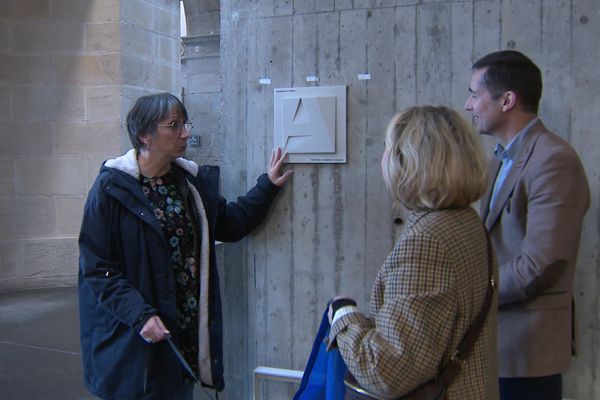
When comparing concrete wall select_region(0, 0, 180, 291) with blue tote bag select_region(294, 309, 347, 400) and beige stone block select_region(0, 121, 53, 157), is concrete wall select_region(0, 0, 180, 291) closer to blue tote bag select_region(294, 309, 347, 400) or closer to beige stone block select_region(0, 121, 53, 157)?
beige stone block select_region(0, 121, 53, 157)

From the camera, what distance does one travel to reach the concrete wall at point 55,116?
7.13m

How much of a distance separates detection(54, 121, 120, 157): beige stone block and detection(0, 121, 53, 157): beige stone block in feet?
0.38

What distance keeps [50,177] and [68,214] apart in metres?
0.50

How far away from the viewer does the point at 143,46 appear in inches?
301

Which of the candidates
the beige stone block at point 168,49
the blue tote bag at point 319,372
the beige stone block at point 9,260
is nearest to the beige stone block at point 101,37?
the beige stone block at point 168,49

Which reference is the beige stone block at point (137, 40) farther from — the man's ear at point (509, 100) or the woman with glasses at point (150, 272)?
the man's ear at point (509, 100)

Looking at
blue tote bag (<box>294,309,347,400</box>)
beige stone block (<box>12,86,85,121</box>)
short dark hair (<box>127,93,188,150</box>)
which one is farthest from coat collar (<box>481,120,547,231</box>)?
beige stone block (<box>12,86,85,121</box>)

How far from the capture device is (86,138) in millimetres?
7355

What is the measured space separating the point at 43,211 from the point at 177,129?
5286 millimetres

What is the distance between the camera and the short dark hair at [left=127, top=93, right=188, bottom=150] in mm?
2676

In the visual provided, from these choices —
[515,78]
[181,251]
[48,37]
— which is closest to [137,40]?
[48,37]

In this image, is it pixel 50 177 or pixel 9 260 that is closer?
pixel 9 260

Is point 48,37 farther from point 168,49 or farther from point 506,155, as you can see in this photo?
point 506,155

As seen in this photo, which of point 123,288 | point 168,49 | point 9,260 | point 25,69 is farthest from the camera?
point 168,49
